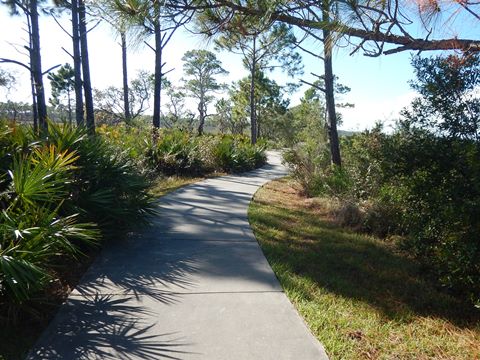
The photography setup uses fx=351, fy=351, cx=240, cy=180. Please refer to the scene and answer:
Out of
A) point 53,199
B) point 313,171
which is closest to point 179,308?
point 53,199

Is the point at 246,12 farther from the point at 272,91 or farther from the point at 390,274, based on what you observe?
the point at 272,91

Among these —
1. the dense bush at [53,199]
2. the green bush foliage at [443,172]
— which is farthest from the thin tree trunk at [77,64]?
the green bush foliage at [443,172]

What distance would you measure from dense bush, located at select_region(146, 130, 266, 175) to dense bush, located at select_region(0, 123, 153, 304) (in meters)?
6.04

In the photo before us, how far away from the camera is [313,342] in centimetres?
268

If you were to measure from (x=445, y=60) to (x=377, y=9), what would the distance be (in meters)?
1.01

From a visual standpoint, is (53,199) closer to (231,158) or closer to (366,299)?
(366,299)

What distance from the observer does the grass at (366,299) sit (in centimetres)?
271

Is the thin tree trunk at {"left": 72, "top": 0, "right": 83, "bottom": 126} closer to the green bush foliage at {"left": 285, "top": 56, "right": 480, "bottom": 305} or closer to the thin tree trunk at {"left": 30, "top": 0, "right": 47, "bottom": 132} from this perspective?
the thin tree trunk at {"left": 30, "top": 0, "right": 47, "bottom": 132}

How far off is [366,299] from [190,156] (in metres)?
9.39

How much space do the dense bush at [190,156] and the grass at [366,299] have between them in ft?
21.6

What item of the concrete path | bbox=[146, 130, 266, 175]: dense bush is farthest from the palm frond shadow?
bbox=[146, 130, 266, 175]: dense bush

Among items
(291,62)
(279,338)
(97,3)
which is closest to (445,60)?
(279,338)

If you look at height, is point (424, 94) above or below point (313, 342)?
above

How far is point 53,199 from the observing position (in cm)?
374
